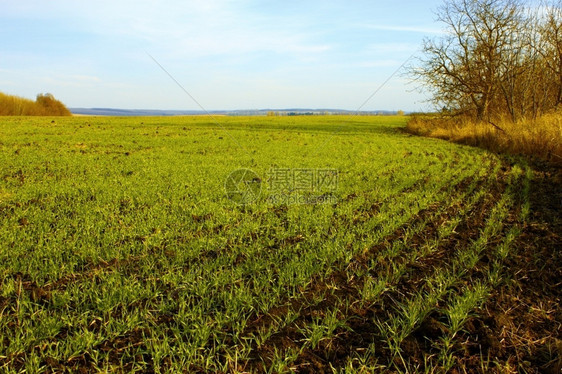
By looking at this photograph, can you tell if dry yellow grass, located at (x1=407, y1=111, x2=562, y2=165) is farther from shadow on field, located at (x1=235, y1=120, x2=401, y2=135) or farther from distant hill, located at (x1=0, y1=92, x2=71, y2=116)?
distant hill, located at (x1=0, y1=92, x2=71, y2=116)

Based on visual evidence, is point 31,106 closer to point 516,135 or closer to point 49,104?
point 49,104

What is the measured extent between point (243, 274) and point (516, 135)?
55.9 ft

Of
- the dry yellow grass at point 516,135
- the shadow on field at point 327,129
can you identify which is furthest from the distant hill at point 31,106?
the dry yellow grass at point 516,135

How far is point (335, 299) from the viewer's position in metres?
3.70

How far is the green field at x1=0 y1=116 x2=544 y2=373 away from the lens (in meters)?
2.85

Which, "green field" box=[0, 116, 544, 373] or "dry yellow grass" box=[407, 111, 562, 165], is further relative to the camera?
"dry yellow grass" box=[407, 111, 562, 165]

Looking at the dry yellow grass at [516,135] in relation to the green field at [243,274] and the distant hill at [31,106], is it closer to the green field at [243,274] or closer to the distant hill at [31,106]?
the green field at [243,274]

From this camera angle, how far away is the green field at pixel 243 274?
2.85m

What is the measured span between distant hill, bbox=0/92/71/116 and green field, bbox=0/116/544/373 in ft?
170

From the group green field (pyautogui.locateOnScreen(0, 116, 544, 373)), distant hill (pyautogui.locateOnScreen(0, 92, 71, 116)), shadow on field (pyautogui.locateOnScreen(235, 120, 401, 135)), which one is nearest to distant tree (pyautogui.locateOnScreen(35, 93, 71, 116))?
distant hill (pyautogui.locateOnScreen(0, 92, 71, 116))

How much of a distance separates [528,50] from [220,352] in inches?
1010

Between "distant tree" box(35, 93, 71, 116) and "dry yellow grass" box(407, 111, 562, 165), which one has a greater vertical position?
"distant tree" box(35, 93, 71, 116)

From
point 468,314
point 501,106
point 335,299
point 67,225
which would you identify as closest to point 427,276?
point 468,314

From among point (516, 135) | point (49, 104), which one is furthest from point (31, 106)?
point (516, 135)
